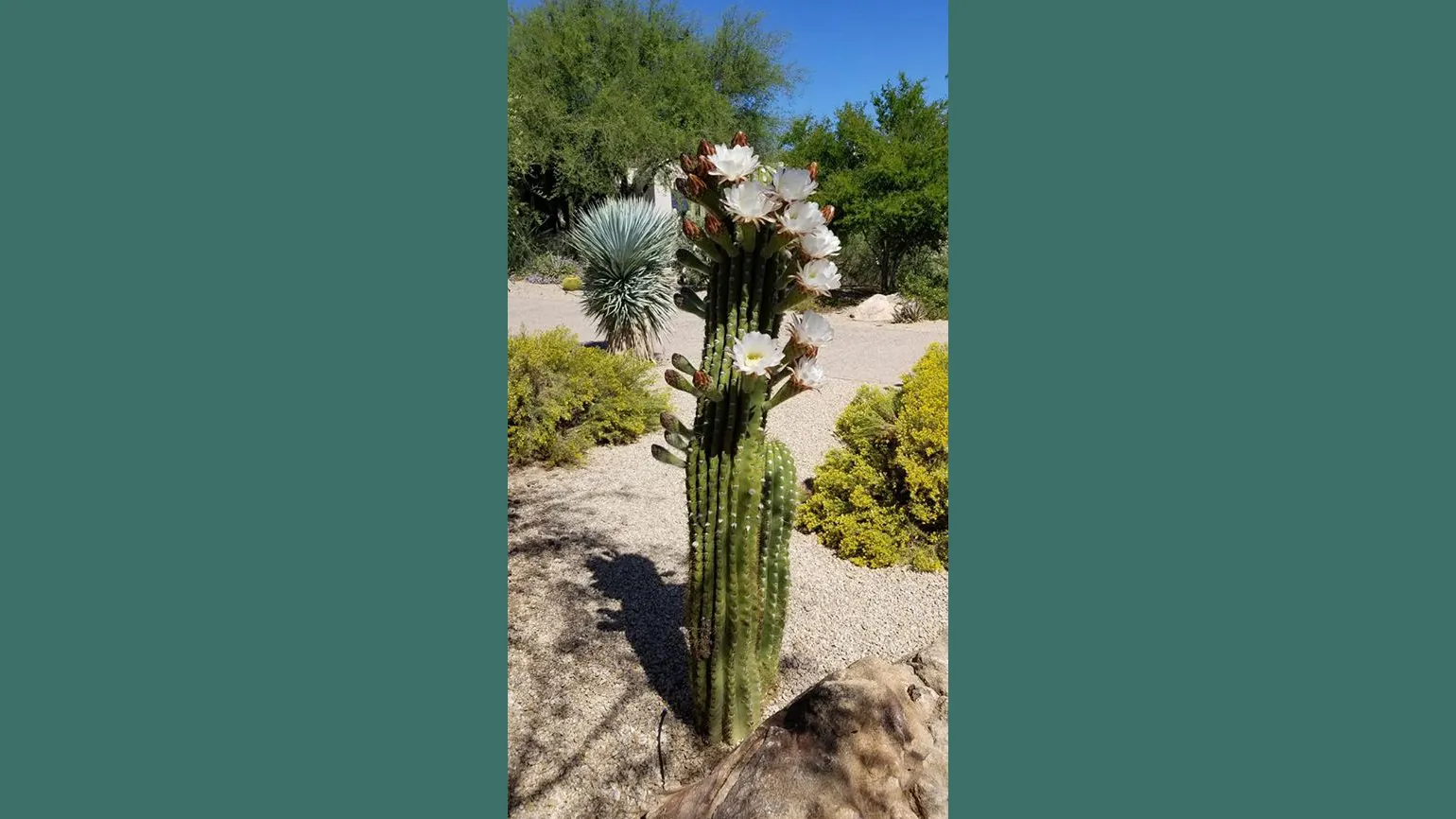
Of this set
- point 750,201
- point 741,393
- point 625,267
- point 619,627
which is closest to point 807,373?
point 741,393

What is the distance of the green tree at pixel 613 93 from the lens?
2012 cm

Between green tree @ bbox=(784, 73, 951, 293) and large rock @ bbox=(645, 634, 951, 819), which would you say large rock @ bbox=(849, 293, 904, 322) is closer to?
green tree @ bbox=(784, 73, 951, 293)

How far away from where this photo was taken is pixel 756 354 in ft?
7.87

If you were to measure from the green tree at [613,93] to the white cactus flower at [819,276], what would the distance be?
1769cm

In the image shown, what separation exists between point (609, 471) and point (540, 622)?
2.47 m

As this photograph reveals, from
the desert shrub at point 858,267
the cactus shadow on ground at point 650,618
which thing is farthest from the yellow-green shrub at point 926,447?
the desert shrub at point 858,267

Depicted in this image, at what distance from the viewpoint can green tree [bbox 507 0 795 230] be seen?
20.1m

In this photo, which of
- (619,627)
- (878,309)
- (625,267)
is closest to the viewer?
(619,627)

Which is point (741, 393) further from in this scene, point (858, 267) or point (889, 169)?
point (858, 267)

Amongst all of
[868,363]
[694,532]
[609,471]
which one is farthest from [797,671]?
[868,363]

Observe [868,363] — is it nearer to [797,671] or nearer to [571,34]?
[797,671]

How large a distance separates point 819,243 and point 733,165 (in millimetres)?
353

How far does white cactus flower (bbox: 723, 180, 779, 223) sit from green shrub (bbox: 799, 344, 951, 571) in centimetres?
254

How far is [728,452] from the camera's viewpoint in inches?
103
